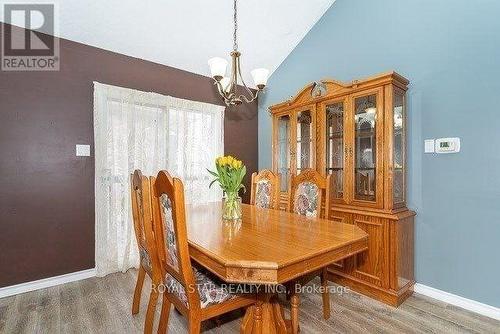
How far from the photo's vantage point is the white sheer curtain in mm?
2682

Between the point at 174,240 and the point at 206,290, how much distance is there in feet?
1.04

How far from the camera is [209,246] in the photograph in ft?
4.17

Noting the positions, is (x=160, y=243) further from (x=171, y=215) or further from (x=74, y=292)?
(x=74, y=292)

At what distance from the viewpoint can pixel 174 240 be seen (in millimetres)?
1271

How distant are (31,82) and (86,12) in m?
0.81

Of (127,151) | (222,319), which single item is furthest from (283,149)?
(222,319)

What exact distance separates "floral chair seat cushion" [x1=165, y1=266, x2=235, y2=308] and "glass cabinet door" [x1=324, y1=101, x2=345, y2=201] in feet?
5.23

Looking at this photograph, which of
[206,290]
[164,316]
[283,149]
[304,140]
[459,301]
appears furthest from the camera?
[283,149]

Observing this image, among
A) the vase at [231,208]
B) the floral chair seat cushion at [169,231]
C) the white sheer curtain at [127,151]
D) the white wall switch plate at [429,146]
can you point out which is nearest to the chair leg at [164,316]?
the floral chair seat cushion at [169,231]

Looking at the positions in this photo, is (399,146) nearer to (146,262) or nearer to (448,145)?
(448,145)

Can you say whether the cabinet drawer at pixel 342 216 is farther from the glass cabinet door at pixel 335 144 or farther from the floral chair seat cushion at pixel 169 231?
the floral chair seat cushion at pixel 169 231

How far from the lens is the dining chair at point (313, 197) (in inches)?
75.7

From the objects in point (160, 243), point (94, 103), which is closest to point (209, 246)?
point (160, 243)

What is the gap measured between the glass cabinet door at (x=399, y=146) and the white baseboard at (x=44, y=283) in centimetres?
300
